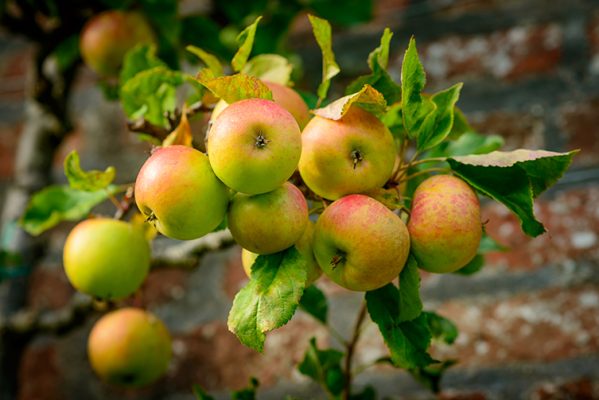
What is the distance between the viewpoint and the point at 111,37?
0.71 metres

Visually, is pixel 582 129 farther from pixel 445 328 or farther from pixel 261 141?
pixel 261 141

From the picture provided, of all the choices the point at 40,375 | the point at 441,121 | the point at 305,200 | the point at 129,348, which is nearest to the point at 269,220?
the point at 305,200

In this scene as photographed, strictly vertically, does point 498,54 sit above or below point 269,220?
below

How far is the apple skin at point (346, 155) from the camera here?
384 mm

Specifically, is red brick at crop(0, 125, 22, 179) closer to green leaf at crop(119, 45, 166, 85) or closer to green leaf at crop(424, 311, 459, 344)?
green leaf at crop(119, 45, 166, 85)

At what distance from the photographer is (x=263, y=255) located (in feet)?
1.27

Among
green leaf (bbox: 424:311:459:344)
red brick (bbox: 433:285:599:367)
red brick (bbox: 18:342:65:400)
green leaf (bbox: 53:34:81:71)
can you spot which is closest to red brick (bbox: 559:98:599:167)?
red brick (bbox: 433:285:599:367)

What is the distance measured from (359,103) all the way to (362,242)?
3.5 inches

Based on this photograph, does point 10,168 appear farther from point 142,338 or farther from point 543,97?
point 543,97

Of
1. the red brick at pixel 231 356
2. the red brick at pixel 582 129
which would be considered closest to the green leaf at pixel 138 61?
the red brick at pixel 231 356

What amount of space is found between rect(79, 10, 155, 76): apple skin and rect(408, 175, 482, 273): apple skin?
45 cm

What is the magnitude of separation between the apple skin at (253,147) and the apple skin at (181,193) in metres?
0.01

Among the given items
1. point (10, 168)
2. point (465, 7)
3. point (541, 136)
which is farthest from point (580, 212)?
point (10, 168)

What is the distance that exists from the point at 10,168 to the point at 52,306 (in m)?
0.25
